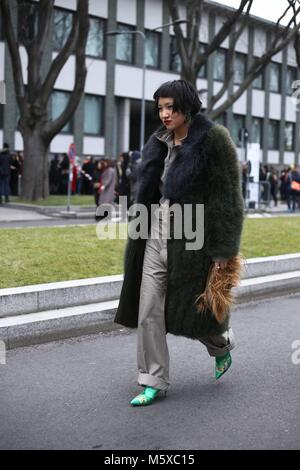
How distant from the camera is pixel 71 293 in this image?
7.39 m

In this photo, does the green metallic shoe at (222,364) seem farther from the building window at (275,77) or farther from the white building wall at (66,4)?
the building window at (275,77)

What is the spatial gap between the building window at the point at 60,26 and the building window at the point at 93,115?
10.4ft

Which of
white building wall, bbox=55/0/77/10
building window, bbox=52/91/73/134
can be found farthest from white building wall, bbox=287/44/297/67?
building window, bbox=52/91/73/134

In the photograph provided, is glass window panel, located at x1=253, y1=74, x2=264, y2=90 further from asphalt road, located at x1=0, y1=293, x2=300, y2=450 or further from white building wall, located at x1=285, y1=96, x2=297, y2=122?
asphalt road, located at x1=0, y1=293, x2=300, y2=450

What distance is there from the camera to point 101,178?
19500 mm

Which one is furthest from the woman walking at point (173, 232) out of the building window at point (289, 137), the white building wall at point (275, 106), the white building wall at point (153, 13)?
the building window at point (289, 137)

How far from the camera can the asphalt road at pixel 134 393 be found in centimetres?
412

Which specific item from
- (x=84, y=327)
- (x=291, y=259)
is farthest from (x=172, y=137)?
(x=291, y=259)

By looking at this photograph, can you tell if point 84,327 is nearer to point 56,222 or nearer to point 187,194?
point 187,194

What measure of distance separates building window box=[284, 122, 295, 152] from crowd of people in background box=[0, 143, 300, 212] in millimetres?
15211

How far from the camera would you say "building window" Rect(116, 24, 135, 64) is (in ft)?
121

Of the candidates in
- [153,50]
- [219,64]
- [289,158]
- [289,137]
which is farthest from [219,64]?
[289,158]

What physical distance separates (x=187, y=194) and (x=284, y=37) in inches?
957
